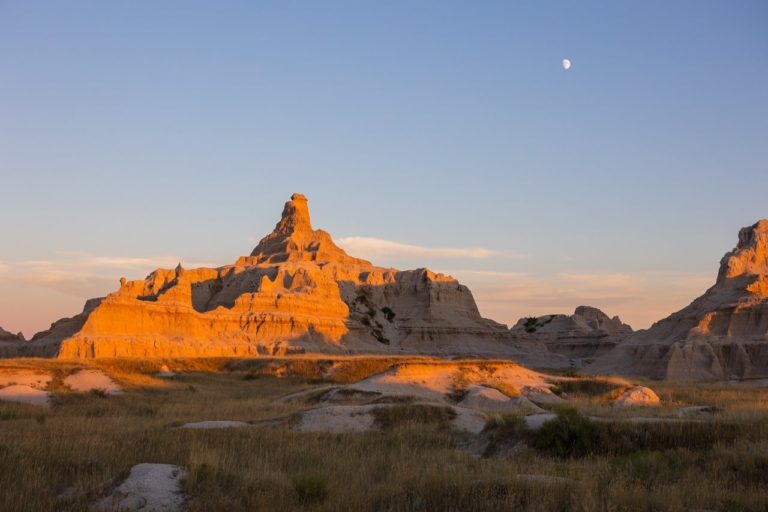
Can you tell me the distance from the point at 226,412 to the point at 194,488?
16350mm

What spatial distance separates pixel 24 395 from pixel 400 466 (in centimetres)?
2386

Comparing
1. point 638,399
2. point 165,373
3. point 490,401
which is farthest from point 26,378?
point 638,399

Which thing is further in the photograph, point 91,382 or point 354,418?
point 91,382

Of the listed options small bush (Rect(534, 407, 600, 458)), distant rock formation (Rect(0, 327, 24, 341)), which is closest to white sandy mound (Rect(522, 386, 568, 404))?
small bush (Rect(534, 407, 600, 458))

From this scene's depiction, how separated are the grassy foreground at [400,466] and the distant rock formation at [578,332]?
9325cm

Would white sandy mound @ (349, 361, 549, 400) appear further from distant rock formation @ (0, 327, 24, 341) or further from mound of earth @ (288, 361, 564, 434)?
distant rock formation @ (0, 327, 24, 341)

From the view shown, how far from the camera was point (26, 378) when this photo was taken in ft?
119

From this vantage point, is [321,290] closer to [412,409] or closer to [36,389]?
[36,389]

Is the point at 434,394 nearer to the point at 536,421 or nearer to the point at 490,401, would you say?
the point at 490,401

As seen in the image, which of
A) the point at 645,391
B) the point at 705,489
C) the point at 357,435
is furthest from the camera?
the point at 645,391

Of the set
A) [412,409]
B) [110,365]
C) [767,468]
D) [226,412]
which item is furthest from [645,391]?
[110,365]

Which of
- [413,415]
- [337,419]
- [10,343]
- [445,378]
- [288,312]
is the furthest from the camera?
[288,312]

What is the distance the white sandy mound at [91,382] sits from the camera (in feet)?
116

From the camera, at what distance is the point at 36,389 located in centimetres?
3334
